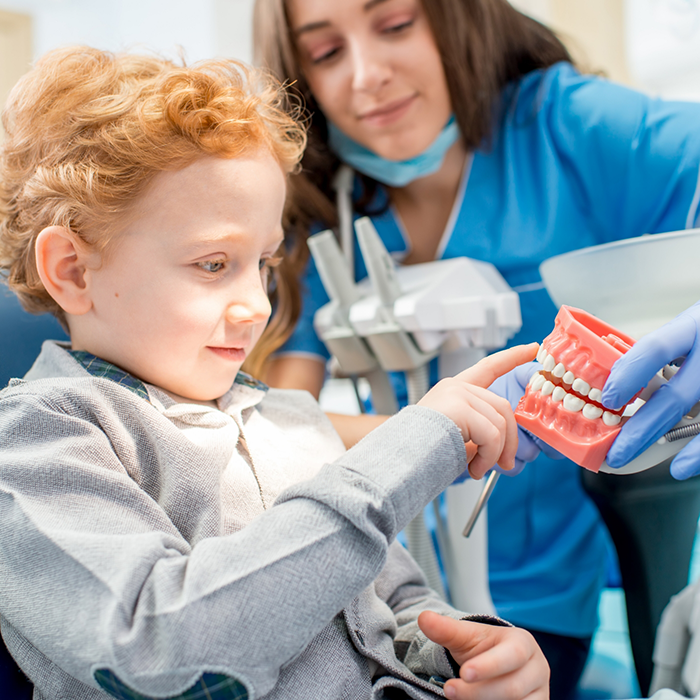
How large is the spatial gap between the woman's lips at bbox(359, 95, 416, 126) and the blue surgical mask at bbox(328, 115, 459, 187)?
2.5 inches

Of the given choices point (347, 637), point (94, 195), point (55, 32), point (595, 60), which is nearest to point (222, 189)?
point (94, 195)

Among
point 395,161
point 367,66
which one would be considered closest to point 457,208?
point 395,161

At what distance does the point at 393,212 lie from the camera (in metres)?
1.17

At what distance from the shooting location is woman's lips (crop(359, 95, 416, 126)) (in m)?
1.03

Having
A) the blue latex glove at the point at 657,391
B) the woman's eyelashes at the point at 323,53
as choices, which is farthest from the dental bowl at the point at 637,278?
the woman's eyelashes at the point at 323,53

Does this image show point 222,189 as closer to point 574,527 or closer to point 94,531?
point 94,531

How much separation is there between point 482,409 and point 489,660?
202mm

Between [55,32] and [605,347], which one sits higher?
[55,32]

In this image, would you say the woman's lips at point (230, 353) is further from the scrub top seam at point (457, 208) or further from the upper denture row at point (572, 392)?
the scrub top seam at point (457, 208)

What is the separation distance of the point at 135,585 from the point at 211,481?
0.14 m

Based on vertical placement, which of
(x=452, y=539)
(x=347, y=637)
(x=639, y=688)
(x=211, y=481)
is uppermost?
(x=211, y=481)

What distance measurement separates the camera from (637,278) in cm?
68

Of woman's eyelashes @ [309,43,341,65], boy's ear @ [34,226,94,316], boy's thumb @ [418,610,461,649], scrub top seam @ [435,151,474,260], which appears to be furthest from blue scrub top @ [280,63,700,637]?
boy's ear @ [34,226,94,316]

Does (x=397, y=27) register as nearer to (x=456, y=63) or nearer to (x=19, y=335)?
(x=456, y=63)
